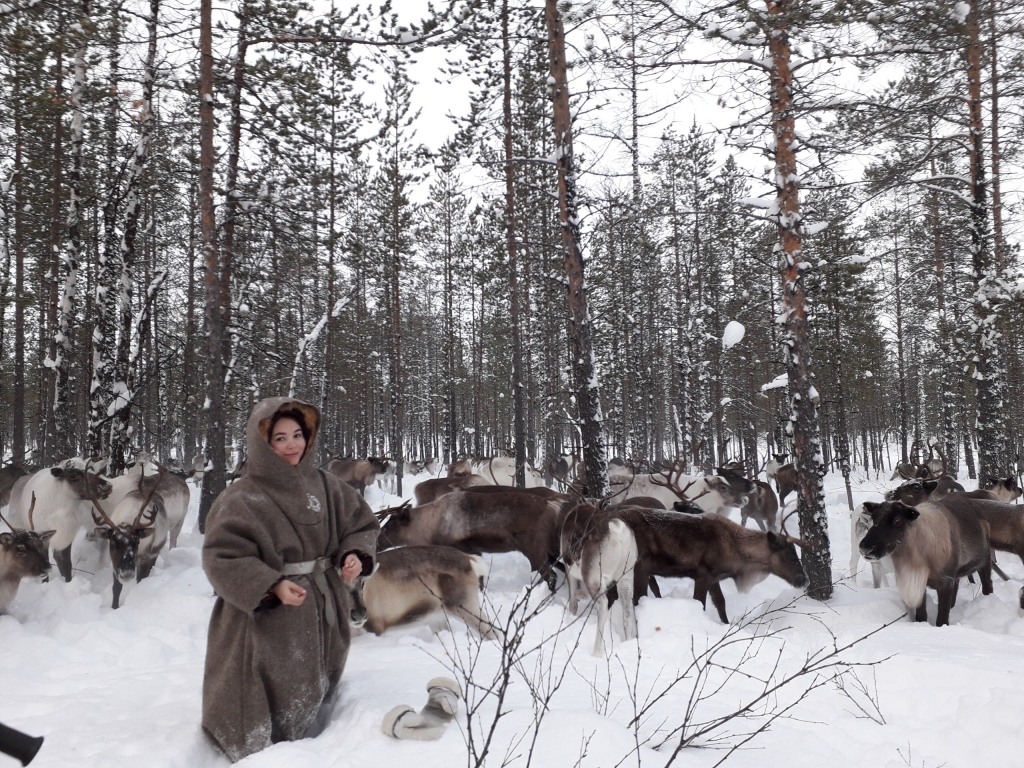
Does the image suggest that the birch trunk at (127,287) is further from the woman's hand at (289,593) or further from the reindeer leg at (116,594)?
the woman's hand at (289,593)

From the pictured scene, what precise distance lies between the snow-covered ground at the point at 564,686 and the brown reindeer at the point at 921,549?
0.32 meters

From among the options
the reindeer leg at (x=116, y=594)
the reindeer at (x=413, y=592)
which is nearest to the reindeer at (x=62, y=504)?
the reindeer leg at (x=116, y=594)

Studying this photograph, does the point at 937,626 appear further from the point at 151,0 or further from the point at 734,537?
the point at 151,0

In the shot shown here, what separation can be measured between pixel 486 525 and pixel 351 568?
4.27 meters

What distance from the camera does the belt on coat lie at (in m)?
3.36

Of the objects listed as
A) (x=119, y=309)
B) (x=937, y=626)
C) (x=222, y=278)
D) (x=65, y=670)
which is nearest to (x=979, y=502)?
(x=937, y=626)

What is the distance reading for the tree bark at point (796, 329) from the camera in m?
7.22

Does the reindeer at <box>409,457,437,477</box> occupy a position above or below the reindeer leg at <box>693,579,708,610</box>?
below

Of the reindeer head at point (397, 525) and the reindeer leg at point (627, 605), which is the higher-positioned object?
the reindeer head at point (397, 525)

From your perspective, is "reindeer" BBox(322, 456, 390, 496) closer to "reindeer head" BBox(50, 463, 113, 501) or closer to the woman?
"reindeer head" BBox(50, 463, 113, 501)

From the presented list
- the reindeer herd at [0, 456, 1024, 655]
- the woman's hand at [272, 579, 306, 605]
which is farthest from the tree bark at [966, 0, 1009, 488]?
the woman's hand at [272, 579, 306, 605]

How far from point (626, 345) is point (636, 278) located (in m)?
4.69

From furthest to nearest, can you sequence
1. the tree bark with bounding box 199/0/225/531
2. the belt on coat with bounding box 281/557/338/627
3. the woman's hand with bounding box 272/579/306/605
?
the tree bark with bounding box 199/0/225/531, the belt on coat with bounding box 281/557/338/627, the woman's hand with bounding box 272/579/306/605

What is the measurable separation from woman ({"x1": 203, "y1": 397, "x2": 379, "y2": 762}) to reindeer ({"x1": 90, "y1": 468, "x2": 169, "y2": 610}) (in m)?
3.78
